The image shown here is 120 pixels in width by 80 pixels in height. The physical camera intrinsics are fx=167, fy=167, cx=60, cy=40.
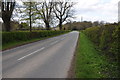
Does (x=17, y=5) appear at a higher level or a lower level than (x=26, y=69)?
higher

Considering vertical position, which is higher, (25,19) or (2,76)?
(25,19)

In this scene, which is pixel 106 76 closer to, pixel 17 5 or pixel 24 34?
pixel 24 34

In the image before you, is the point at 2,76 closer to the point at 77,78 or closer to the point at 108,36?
the point at 77,78

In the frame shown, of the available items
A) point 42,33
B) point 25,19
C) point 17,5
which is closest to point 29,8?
point 25,19

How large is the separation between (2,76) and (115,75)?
16.3 ft

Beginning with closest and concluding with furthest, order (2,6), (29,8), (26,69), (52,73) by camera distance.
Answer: (52,73), (26,69), (2,6), (29,8)

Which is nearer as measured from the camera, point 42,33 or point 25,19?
point 25,19

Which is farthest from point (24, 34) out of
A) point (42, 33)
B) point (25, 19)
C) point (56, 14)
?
point (56, 14)

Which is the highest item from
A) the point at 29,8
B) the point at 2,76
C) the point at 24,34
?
the point at 29,8

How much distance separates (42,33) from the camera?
3847 centimetres

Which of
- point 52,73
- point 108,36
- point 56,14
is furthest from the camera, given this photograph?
point 56,14

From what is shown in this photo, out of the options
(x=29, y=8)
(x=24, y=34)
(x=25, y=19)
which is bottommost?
(x=24, y=34)

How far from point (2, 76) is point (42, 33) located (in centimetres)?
3113

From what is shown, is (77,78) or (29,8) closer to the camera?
(77,78)
